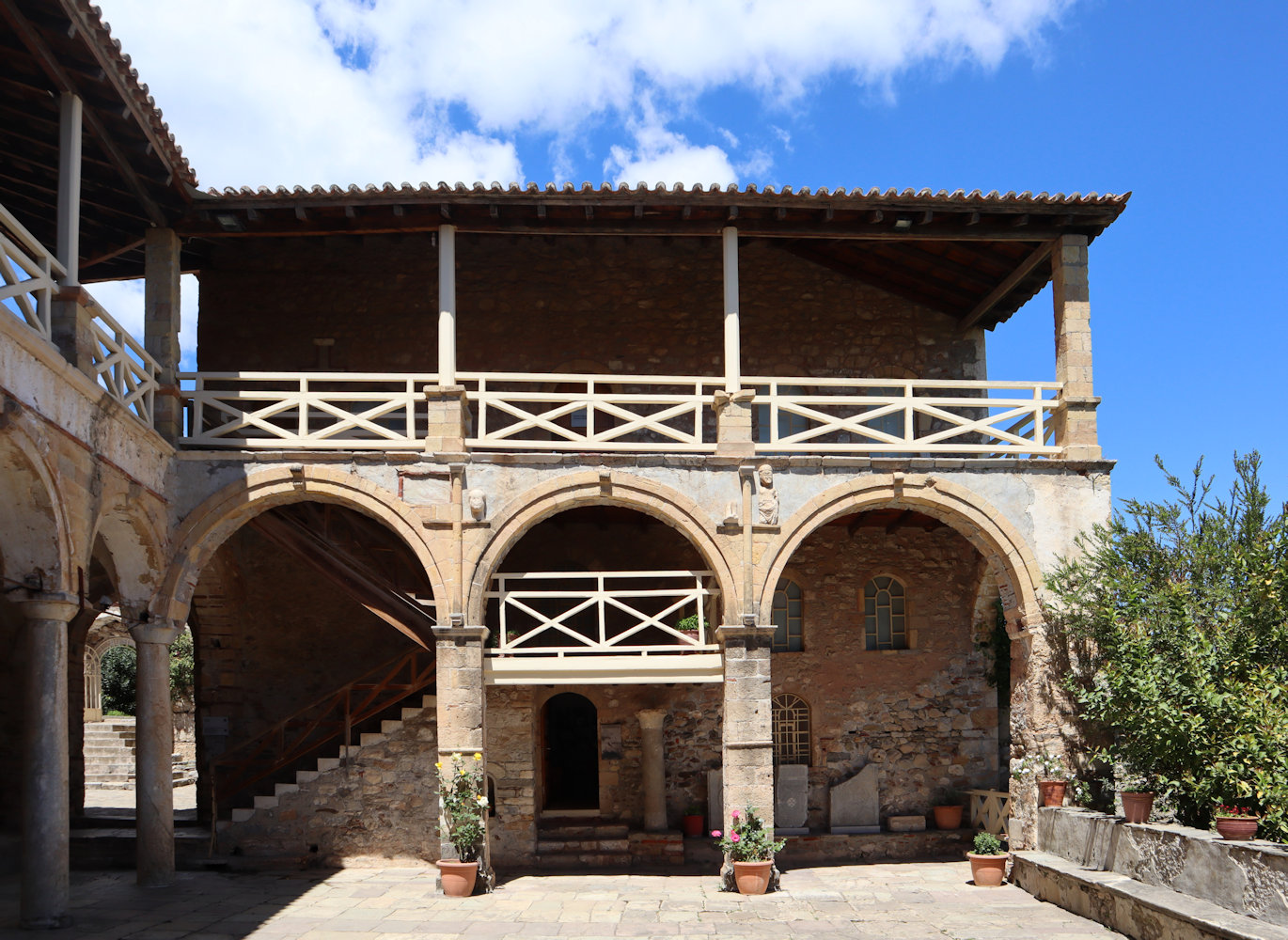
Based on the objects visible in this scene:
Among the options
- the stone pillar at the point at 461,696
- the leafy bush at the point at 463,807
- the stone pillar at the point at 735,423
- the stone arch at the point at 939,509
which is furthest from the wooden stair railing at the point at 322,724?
the stone arch at the point at 939,509

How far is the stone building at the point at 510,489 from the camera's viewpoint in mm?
11141

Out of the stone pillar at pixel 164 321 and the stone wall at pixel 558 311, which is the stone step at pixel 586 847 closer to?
the stone wall at pixel 558 311

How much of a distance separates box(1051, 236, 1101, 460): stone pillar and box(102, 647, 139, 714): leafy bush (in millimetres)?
21978

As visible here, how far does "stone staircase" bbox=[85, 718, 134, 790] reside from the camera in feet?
76.4

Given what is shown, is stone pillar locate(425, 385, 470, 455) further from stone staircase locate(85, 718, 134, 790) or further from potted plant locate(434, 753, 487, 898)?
stone staircase locate(85, 718, 134, 790)

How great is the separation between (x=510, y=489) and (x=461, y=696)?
238cm

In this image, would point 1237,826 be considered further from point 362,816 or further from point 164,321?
point 164,321

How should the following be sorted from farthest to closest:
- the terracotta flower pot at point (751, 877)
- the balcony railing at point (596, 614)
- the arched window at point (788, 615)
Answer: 1. the arched window at point (788, 615)
2. the balcony railing at point (596, 614)
3. the terracotta flower pot at point (751, 877)

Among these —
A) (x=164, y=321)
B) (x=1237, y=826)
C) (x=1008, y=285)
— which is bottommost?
(x=1237, y=826)

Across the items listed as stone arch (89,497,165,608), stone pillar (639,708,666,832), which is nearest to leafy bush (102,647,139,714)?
stone arch (89,497,165,608)

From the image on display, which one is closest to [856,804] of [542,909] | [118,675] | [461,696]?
[542,909]

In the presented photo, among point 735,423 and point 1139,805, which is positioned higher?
point 735,423

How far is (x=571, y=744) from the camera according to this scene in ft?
66.1

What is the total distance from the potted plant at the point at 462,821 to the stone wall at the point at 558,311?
6.22 metres
